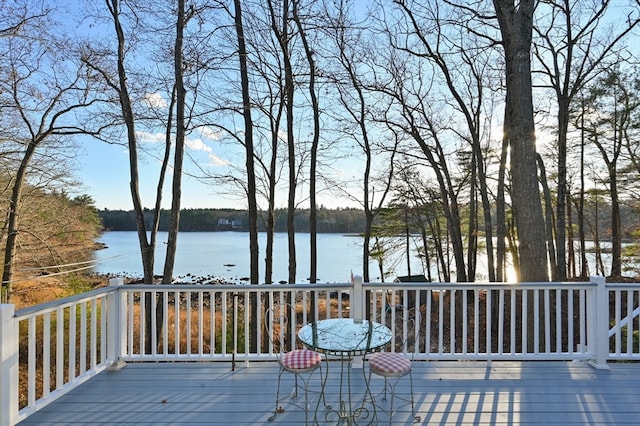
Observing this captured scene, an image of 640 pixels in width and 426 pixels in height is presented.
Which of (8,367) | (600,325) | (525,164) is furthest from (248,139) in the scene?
(600,325)

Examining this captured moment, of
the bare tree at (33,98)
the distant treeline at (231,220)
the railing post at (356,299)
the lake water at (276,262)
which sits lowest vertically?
the lake water at (276,262)

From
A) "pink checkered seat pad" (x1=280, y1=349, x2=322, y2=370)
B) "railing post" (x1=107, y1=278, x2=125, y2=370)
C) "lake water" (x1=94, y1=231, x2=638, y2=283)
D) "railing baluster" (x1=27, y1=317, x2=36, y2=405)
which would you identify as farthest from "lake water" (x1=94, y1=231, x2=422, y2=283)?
"railing baluster" (x1=27, y1=317, x2=36, y2=405)

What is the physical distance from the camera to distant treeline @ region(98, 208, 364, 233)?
1082cm

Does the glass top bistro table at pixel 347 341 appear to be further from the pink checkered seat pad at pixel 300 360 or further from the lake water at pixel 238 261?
the lake water at pixel 238 261

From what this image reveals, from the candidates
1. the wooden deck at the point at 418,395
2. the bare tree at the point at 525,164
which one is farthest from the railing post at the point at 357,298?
the bare tree at the point at 525,164

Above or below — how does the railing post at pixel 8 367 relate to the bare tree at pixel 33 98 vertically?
below

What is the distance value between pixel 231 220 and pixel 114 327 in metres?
8.57

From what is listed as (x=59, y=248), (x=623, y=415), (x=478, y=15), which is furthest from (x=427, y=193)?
(x=59, y=248)

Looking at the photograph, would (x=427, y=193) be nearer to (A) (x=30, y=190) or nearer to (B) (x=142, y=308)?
(B) (x=142, y=308)

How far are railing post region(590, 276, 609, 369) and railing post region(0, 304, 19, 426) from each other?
4.94 meters

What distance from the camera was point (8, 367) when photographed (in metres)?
2.43

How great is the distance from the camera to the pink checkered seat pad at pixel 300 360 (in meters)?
2.58

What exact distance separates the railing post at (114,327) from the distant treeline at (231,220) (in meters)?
6.25

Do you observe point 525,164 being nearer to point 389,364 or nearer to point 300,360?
point 389,364
